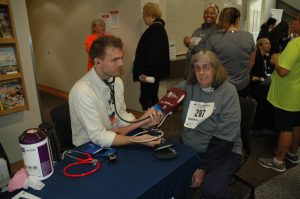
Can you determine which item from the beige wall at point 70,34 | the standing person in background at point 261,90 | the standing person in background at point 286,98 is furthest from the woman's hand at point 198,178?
the beige wall at point 70,34

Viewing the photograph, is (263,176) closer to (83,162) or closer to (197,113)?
(197,113)

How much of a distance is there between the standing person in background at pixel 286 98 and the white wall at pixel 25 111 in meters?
2.40

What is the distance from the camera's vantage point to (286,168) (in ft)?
7.84

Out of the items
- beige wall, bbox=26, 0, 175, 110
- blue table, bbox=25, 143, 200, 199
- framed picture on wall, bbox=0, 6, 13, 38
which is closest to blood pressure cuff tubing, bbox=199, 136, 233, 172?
blue table, bbox=25, 143, 200, 199

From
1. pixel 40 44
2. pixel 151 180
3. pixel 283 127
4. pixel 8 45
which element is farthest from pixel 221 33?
pixel 40 44

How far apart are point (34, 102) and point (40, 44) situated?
3.46 m

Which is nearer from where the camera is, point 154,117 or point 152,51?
point 154,117

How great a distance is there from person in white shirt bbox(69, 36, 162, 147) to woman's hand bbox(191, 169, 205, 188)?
0.40 meters

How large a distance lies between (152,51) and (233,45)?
0.93 m

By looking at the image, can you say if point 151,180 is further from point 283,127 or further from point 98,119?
point 283,127

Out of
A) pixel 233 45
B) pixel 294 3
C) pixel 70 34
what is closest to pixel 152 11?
pixel 233 45

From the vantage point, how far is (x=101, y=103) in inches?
58.5

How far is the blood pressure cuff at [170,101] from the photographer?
154 centimetres

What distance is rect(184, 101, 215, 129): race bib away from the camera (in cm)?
156
